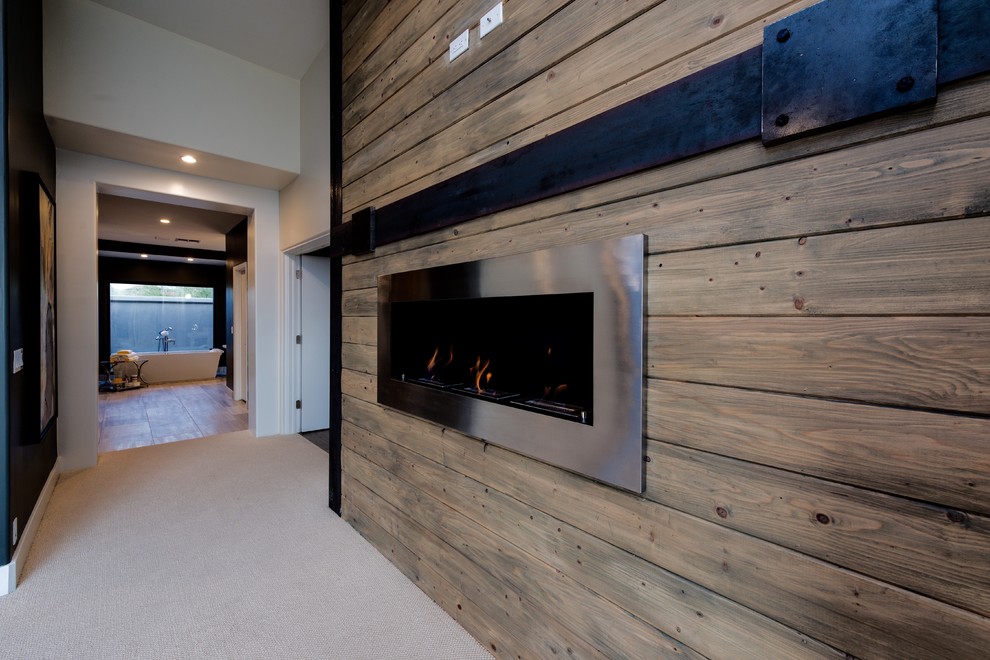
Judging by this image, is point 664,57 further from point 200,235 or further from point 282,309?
point 200,235

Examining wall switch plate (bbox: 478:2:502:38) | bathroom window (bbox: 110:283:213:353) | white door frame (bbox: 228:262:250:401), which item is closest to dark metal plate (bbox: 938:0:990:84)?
wall switch plate (bbox: 478:2:502:38)

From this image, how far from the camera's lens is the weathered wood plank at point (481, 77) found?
3.94 feet

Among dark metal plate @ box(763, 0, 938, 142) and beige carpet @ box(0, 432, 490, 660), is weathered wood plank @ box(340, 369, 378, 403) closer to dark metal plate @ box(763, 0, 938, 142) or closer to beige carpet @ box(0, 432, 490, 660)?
beige carpet @ box(0, 432, 490, 660)

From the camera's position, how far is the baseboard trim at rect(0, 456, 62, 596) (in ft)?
6.23

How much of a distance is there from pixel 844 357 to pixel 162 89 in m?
4.53

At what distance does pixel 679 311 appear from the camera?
1.00 meters

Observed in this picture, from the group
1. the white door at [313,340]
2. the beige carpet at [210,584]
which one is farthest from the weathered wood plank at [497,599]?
the white door at [313,340]

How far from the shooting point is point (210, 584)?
6.48ft

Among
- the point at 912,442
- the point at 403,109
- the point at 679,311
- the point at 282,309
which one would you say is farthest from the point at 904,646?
the point at 282,309

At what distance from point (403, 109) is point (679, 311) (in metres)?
1.66

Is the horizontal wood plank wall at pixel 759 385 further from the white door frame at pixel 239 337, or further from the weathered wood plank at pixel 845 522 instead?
the white door frame at pixel 239 337

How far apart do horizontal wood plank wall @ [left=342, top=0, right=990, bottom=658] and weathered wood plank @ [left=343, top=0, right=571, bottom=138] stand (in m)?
0.02

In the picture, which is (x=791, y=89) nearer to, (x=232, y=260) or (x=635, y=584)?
(x=635, y=584)

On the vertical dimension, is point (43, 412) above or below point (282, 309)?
below
